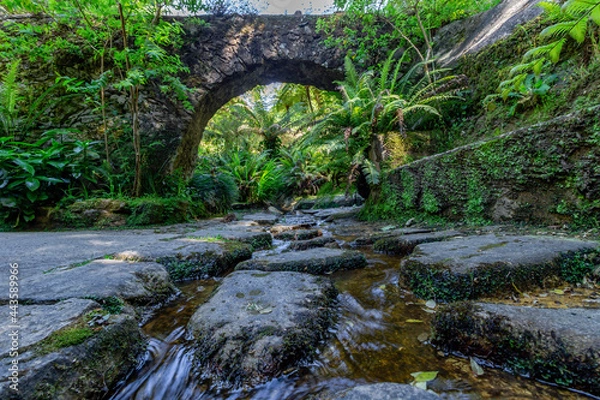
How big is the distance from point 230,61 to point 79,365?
6.27m

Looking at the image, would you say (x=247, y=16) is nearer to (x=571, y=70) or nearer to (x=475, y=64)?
(x=475, y=64)

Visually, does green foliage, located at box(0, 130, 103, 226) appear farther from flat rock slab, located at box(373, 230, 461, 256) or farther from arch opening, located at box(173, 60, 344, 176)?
flat rock slab, located at box(373, 230, 461, 256)

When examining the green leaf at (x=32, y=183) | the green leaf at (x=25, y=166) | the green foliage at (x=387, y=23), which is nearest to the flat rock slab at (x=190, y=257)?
the green leaf at (x=32, y=183)

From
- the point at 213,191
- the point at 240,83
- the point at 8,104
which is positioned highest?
the point at 240,83

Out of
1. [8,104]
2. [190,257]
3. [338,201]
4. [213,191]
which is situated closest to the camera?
[190,257]

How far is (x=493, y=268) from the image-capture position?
124 cm

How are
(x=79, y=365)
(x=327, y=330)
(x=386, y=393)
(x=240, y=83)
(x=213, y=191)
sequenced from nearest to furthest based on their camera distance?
(x=386, y=393) < (x=79, y=365) < (x=327, y=330) < (x=213, y=191) < (x=240, y=83)

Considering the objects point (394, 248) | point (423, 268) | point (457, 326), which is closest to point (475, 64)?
point (394, 248)

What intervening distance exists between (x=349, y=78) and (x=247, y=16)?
2.94m

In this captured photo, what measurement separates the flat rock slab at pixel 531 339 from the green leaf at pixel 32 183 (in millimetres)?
4831

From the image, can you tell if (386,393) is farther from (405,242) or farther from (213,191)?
(213,191)

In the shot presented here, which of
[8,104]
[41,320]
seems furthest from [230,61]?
[41,320]

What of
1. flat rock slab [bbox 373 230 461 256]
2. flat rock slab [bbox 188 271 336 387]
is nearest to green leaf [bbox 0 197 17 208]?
flat rock slab [bbox 188 271 336 387]

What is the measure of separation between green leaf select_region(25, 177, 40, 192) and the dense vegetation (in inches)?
0.7
